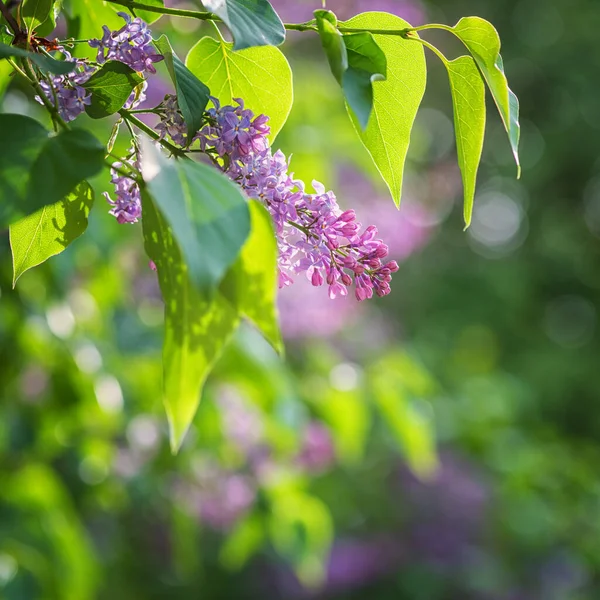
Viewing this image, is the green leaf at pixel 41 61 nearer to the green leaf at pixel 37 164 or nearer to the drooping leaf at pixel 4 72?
the green leaf at pixel 37 164

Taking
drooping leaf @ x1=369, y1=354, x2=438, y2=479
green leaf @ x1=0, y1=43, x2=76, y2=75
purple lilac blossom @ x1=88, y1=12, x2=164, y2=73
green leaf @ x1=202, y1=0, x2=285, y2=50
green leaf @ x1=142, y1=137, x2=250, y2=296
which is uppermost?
green leaf @ x1=202, y1=0, x2=285, y2=50

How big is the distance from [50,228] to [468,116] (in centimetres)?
25

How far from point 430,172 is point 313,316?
898 mm

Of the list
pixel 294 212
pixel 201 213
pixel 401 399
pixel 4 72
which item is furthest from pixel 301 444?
pixel 201 213

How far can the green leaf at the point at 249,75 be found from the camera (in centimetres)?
49

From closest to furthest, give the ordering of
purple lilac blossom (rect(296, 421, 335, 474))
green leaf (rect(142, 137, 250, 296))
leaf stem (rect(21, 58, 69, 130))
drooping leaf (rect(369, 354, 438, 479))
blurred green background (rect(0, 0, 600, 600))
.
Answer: green leaf (rect(142, 137, 250, 296)), leaf stem (rect(21, 58, 69, 130)), blurred green background (rect(0, 0, 600, 600)), drooping leaf (rect(369, 354, 438, 479)), purple lilac blossom (rect(296, 421, 335, 474))

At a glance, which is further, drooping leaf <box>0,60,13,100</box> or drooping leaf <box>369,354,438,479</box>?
drooping leaf <box>369,354,438,479</box>

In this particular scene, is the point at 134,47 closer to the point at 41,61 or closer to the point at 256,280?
the point at 41,61

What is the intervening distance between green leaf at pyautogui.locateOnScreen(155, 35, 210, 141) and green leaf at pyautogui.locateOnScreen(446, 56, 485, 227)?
0.47 ft

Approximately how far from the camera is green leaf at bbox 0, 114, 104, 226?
0.35m

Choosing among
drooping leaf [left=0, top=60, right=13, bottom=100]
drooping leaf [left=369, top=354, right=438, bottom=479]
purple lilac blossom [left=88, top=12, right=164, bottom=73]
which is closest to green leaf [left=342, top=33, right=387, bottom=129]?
purple lilac blossom [left=88, top=12, right=164, bottom=73]

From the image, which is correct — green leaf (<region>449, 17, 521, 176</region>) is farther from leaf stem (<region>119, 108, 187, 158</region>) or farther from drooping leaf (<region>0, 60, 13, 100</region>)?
drooping leaf (<region>0, 60, 13, 100</region>)

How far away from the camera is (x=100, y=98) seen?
0.46 metres

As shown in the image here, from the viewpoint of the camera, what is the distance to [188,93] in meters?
0.43
